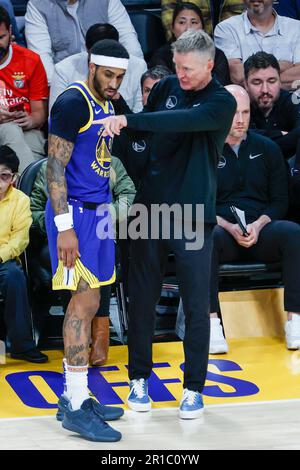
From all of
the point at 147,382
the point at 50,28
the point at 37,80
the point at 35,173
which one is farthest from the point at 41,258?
the point at 50,28

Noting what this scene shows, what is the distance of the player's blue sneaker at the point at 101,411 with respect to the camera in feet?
17.6

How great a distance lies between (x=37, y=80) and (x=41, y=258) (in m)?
1.77

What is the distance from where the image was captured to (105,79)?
5219mm

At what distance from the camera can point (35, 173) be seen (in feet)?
22.3

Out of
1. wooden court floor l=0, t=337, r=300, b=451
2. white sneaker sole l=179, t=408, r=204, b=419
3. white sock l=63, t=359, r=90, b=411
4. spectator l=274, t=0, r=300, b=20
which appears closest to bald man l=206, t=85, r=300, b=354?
wooden court floor l=0, t=337, r=300, b=451

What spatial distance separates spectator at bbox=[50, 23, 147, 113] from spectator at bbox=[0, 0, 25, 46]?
0.66 meters

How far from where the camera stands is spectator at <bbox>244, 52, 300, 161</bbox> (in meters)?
7.64

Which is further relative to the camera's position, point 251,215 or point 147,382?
point 251,215

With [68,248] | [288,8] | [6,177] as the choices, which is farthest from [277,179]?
[288,8]

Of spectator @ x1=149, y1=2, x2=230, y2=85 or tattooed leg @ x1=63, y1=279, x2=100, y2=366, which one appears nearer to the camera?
tattooed leg @ x1=63, y1=279, x2=100, y2=366

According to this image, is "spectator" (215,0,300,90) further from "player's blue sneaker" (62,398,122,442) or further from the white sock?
"player's blue sneaker" (62,398,122,442)

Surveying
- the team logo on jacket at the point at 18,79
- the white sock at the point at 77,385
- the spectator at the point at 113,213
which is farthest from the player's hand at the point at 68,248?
the team logo on jacket at the point at 18,79

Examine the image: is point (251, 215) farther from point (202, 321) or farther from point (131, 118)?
point (131, 118)

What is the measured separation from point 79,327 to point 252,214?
6.97 ft
